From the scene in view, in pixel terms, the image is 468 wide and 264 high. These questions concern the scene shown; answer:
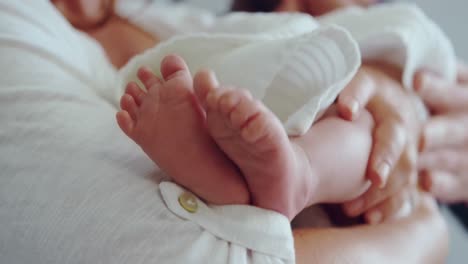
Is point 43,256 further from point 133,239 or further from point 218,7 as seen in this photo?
point 218,7

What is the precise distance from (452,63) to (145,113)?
569mm

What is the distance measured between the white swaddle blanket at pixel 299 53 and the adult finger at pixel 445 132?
73 millimetres

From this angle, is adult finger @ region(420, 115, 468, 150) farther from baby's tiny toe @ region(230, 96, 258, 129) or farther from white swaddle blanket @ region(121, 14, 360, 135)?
baby's tiny toe @ region(230, 96, 258, 129)

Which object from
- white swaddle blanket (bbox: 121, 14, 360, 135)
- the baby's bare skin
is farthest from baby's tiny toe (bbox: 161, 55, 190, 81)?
white swaddle blanket (bbox: 121, 14, 360, 135)

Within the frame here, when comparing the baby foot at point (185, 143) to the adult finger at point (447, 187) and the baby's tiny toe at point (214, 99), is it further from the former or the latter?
the adult finger at point (447, 187)

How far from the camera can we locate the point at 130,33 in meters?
0.90

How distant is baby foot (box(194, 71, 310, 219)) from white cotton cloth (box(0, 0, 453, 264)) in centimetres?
2

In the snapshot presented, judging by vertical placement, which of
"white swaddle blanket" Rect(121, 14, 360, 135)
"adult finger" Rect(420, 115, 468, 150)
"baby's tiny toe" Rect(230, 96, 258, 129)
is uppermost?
"baby's tiny toe" Rect(230, 96, 258, 129)

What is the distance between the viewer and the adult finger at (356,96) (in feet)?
1.68

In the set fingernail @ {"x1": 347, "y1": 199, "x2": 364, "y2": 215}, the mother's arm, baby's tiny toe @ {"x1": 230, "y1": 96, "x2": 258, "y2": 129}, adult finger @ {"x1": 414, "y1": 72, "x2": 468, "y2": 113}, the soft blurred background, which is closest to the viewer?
baby's tiny toe @ {"x1": 230, "y1": 96, "x2": 258, "y2": 129}

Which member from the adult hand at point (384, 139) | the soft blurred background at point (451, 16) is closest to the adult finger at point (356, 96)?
the adult hand at point (384, 139)

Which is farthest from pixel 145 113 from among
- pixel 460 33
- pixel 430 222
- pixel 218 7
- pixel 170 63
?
pixel 460 33

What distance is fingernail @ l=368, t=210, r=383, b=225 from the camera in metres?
0.56

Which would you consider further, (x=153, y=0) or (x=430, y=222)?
(x=153, y=0)
